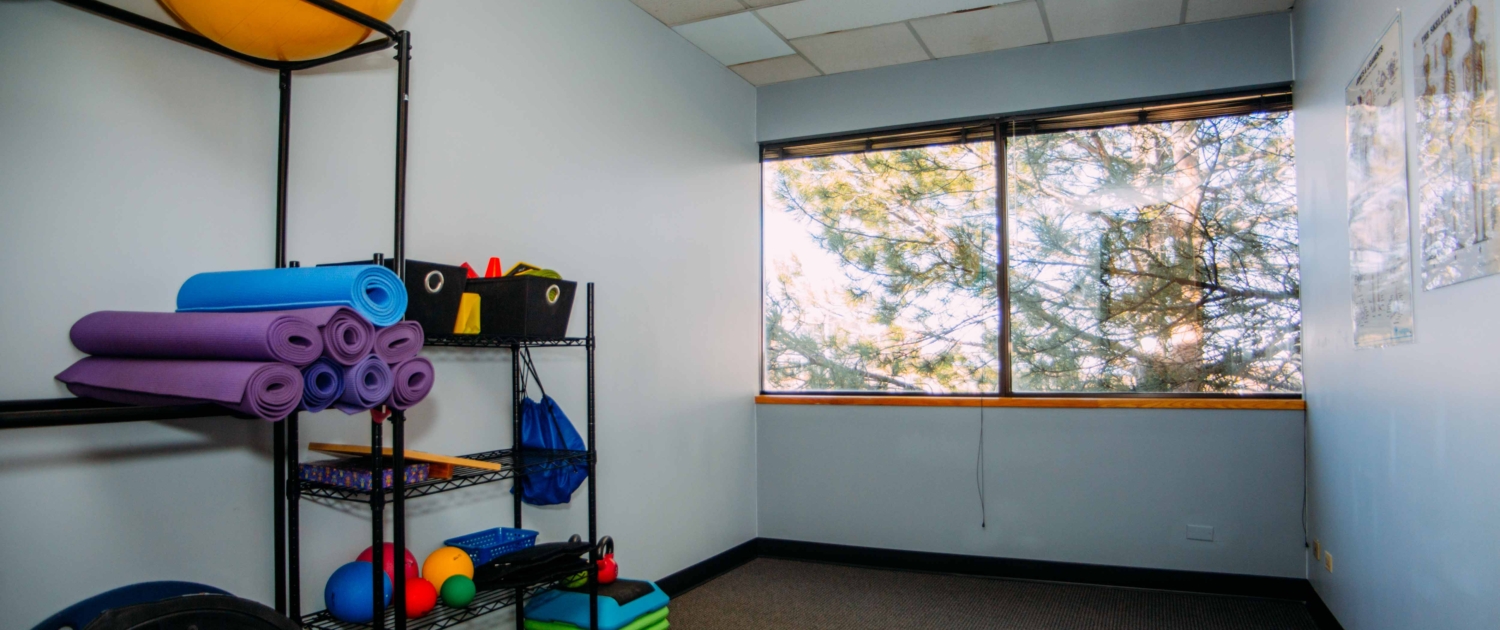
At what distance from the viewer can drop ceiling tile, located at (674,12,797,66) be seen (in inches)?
141

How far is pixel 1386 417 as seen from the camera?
2305 mm

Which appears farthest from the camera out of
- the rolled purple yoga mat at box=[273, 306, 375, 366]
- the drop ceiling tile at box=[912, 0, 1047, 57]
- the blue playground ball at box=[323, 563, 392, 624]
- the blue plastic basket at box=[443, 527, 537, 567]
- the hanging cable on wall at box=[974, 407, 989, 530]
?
the hanging cable on wall at box=[974, 407, 989, 530]

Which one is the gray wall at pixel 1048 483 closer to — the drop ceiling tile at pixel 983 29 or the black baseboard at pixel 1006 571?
the black baseboard at pixel 1006 571

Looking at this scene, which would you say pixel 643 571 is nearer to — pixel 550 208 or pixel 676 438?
pixel 676 438

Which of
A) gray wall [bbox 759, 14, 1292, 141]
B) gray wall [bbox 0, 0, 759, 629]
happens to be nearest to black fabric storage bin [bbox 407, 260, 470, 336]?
gray wall [bbox 0, 0, 759, 629]

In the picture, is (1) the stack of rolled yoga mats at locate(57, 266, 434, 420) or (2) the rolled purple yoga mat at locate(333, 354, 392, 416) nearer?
(1) the stack of rolled yoga mats at locate(57, 266, 434, 420)

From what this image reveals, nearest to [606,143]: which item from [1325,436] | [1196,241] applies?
[1196,241]

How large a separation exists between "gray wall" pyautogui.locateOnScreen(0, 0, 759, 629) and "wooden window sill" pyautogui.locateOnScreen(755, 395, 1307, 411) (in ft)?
1.48

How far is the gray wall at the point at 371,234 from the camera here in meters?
1.55

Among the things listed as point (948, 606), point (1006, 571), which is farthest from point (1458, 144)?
point (1006, 571)

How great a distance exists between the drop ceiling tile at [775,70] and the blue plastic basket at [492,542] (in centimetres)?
250

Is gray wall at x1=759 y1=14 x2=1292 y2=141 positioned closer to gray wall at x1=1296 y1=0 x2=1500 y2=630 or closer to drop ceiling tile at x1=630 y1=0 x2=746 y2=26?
gray wall at x1=1296 y1=0 x2=1500 y2=630

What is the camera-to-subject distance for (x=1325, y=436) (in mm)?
3080

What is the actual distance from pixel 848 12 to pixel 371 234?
2112 millimetres
